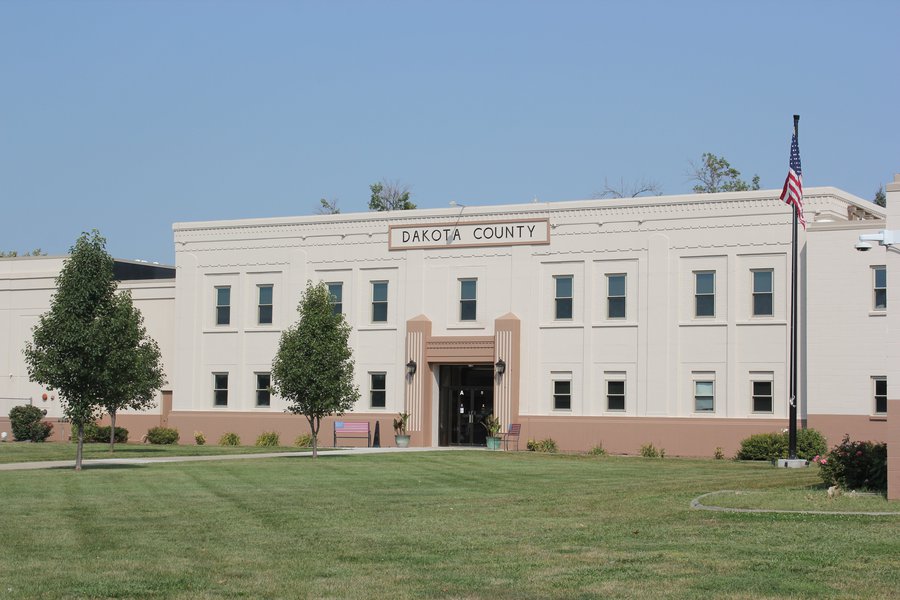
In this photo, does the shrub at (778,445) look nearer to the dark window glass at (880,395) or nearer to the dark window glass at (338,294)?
the dark window glass at (880,395)

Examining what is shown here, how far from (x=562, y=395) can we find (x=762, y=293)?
27.3 ft

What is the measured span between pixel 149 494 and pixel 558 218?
82.6ft

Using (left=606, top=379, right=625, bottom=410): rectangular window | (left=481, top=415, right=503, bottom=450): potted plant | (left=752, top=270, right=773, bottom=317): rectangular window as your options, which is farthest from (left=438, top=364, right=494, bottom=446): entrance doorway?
(left=752, top=270, right=773, bottom=317): rectangular window

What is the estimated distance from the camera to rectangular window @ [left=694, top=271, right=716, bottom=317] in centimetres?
4466

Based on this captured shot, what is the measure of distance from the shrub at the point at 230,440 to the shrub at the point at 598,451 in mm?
14928

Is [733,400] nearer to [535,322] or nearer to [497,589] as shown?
[535,322]

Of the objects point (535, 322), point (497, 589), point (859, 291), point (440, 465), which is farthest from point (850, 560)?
point (535, 322)

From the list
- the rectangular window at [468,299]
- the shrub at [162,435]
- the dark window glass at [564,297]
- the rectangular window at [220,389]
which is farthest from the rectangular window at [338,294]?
the dark window glass at [564,297]

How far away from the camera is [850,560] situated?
48.6ft

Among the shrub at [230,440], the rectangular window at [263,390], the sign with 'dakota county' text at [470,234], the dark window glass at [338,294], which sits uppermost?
the sign with 'dakota county' text at [470,234]

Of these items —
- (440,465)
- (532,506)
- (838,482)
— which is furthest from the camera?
(440,465)

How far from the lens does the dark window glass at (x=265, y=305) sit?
52.5 metres

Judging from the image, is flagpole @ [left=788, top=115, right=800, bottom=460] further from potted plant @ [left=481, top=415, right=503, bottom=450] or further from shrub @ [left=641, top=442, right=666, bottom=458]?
potted plant @ [left=481, top=415, right=503, bottom=450]

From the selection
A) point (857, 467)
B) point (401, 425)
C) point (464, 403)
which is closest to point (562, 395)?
point (464, 403)
